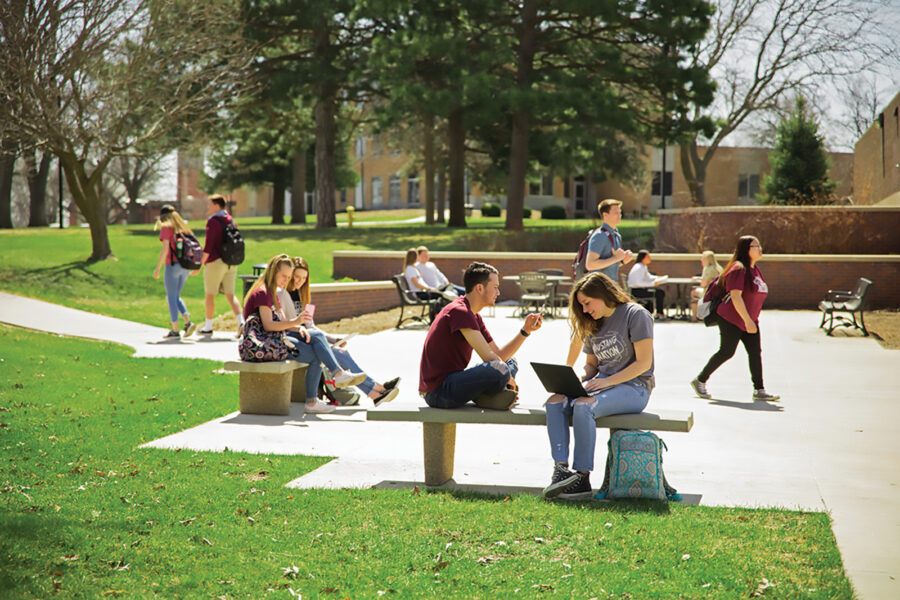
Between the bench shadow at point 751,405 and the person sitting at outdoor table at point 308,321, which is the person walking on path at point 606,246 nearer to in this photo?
the bench shadow at point 751,405

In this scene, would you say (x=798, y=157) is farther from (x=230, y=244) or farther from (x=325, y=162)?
(x=230, y=244)

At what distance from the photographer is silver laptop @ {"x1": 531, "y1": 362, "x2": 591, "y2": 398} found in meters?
6.09

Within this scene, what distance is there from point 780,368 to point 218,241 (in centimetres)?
823

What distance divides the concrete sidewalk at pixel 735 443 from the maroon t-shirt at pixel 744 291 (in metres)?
0.87

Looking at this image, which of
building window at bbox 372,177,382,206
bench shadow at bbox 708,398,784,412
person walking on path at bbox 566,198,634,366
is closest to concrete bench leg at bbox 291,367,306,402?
person walking on path at bbox 566,198,634,366

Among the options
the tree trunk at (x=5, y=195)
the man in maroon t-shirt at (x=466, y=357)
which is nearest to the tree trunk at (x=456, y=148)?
the tree trunk at (x=5, y=195)

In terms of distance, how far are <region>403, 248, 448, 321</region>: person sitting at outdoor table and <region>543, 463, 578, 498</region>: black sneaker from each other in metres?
11.1

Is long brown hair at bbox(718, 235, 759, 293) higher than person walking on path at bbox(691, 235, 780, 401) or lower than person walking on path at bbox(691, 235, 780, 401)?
higher

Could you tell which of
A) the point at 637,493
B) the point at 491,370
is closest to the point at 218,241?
the point at 491,370

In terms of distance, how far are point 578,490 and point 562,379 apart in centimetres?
70

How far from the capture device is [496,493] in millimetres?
6230

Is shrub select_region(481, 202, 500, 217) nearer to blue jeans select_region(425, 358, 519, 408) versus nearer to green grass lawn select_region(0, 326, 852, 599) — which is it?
green grass lawn select_region(0, 326, 852, 599)

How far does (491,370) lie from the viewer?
6438 mm

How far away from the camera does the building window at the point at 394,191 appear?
74.7 m
